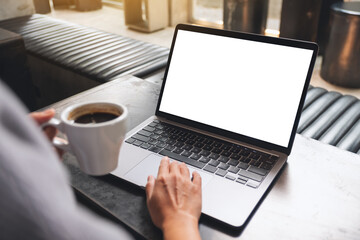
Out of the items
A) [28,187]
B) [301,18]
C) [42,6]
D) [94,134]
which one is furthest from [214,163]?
[42,6]

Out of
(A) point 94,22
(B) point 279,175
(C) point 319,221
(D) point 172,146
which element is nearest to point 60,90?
(D) point 172,146

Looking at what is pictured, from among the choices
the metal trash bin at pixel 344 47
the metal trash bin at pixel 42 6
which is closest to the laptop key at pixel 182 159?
the metal trash bin at pixel 344 47

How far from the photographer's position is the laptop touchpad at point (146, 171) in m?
0.75

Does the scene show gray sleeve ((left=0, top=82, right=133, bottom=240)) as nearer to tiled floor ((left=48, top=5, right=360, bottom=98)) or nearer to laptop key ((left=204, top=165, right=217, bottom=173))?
laptop key ((left=204, top=165, right=217, bottom=173))

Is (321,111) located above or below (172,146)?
below

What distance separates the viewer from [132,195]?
29.0 inches

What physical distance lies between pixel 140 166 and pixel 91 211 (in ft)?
0.47

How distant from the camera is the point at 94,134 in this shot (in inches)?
21.3

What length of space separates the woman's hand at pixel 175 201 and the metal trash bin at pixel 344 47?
2527mm

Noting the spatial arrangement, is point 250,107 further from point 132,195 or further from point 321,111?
point 321,111

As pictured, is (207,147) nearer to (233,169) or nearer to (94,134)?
(233,169)

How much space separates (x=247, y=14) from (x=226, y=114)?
296 cm

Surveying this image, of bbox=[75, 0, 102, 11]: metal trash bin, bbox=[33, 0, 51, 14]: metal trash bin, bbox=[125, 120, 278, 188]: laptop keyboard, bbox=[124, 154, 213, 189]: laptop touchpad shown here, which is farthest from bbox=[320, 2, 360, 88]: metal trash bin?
bbox=[33, 0, 51, 14]: metal trash bin

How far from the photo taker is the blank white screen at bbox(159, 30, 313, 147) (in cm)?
81
